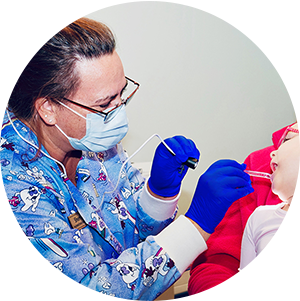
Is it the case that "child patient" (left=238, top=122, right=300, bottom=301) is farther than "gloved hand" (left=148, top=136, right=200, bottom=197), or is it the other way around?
"gloved hand" (left=148, top=136, right=200, bottom=197)

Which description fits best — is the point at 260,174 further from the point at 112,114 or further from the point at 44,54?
the point at 44,54

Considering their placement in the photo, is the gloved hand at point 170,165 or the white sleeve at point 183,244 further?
the gloved hand at point 170,165

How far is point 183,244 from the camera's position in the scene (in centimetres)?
103

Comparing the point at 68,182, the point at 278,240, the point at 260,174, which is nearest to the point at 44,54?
the point at 68,182

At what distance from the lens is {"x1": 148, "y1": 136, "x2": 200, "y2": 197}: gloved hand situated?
4.03 ft

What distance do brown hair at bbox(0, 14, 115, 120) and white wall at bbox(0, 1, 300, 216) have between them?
2.32 feet

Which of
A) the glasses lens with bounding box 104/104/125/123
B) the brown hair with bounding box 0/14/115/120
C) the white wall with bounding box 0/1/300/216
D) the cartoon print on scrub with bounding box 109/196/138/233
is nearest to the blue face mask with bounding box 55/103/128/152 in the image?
the glasses lens with bounding box 104/104/125/123

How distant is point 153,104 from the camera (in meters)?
2.07

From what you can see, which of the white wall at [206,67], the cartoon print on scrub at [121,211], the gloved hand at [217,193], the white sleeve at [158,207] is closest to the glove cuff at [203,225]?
the gloved hand at [217,193]

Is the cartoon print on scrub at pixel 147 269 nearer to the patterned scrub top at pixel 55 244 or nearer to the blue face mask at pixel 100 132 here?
the patterned scrub top at pixel 55 244

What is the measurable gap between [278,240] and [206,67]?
1556mm

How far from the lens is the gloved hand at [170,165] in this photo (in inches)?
48.4

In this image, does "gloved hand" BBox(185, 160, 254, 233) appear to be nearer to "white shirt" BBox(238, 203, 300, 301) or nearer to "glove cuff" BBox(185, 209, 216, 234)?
"glove cuff" BBox(185, 209, 216, 234)

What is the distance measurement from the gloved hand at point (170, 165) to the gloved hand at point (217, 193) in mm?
148
